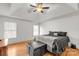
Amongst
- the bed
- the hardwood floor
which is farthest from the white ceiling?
the hardwood floor

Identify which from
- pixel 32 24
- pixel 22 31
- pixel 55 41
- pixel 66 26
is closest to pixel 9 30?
pixel 22 31

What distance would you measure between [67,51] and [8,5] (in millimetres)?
957

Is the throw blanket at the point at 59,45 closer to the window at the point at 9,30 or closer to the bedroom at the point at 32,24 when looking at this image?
the bedroom at the point at 32,24

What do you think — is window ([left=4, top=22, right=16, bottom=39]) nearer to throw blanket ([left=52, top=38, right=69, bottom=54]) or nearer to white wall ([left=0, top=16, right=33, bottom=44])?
white wall ([left=0, top=16, right=33, bottom=44])

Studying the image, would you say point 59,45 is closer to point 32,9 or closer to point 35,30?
point 35,30

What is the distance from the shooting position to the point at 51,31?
49.0 inches

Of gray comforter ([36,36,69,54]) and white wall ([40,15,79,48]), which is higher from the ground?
white wall ([40,15,79,48])

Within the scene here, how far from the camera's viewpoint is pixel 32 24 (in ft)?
4.09

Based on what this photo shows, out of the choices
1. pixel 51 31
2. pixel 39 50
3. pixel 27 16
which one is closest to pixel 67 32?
pixel 51 31

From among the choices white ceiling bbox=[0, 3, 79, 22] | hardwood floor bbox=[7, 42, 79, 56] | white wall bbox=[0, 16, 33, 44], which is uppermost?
white ceiling bbox=[0, 3, 79, 22]

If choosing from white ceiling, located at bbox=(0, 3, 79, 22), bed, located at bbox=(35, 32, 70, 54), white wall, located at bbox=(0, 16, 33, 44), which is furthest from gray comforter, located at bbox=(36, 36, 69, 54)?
white ceiling, located at bbox=(0, 3, 79, 22)

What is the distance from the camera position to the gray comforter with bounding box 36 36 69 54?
1168mm

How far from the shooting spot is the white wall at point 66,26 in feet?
3.85

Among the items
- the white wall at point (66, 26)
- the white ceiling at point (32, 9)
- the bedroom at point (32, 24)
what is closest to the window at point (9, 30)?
the bedroom at point (32, 24)
